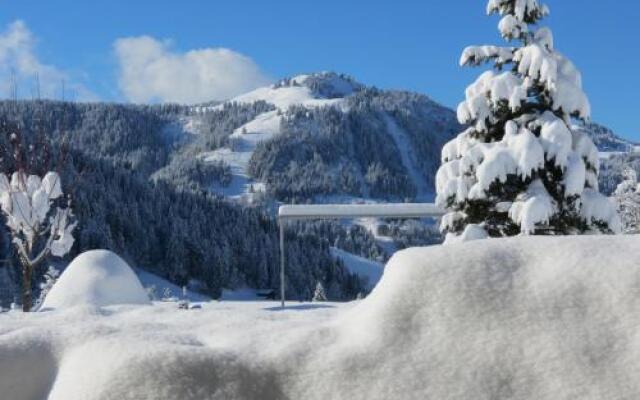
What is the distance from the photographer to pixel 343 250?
5595 inches

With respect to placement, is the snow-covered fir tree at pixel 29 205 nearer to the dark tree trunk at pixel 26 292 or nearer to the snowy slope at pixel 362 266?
the dark tree trunk at pixel 26 292

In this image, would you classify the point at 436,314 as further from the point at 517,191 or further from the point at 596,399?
the point at 517,191

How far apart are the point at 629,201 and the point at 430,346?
37.7m

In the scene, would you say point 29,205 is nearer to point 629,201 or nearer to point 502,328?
point 502,328

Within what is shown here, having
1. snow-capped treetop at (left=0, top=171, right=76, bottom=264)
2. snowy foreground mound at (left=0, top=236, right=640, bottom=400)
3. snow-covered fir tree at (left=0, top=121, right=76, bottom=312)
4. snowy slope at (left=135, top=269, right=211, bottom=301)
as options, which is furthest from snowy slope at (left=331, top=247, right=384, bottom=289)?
snowy foreground mound at (left=0, top=236, right=640, bottom=400)

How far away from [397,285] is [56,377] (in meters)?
1.46

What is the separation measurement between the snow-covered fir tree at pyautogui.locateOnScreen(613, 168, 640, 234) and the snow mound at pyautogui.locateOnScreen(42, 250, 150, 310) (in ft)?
95.0

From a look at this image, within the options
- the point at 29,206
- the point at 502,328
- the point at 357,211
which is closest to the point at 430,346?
the point at 502,328

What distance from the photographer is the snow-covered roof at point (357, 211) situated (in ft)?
63.2

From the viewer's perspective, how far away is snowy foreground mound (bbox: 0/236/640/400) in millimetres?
2543

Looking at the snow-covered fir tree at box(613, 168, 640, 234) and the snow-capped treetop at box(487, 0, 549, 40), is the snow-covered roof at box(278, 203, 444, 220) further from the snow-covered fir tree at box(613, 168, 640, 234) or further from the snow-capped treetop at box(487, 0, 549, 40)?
the snow-covered fir tree at box(613, 168, 640, 234)

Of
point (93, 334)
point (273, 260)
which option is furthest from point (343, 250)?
point (93, 334)

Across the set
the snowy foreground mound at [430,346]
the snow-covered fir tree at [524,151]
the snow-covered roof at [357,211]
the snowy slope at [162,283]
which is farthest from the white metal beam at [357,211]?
the snowy slope at [162,283]

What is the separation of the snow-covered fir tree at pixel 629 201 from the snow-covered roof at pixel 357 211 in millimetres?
20269
